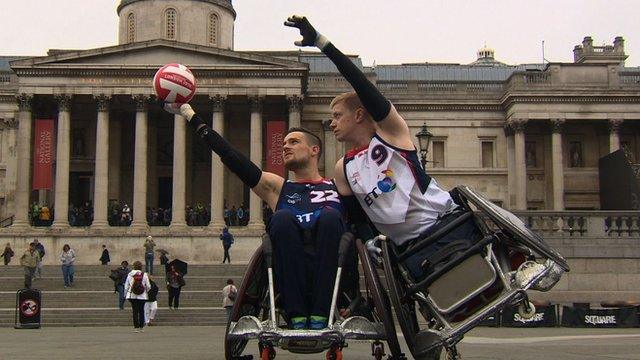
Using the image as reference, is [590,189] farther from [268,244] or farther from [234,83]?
[268,244]

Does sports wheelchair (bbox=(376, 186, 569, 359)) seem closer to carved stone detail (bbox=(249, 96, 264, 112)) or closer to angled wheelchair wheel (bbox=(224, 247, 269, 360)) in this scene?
angled wheelchair wheel (bbox=(224, 247, 269, 360))

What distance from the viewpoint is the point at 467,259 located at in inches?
205

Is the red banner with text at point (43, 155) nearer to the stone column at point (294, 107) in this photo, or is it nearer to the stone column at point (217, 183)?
the stone column at point (217, 183)

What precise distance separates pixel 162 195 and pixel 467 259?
47510 millimetres

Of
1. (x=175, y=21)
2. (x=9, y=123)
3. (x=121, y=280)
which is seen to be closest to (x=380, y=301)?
(x=121, y=280)

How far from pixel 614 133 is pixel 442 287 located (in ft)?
161

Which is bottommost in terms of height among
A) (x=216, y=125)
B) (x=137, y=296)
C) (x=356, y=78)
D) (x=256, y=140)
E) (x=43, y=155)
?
(x=137, y=296)

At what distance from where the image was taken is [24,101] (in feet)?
149

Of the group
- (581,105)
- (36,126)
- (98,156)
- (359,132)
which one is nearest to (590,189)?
(581,105)

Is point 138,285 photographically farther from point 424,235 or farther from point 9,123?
point 9,123

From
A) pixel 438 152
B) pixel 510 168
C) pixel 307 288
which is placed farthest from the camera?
pixel 438 152

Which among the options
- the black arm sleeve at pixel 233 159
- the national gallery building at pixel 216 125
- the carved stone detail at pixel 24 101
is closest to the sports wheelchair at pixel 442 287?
the black arm sleeve at pixel 233 159

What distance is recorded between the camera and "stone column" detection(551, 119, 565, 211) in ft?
164

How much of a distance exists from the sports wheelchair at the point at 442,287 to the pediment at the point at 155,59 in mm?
41295
